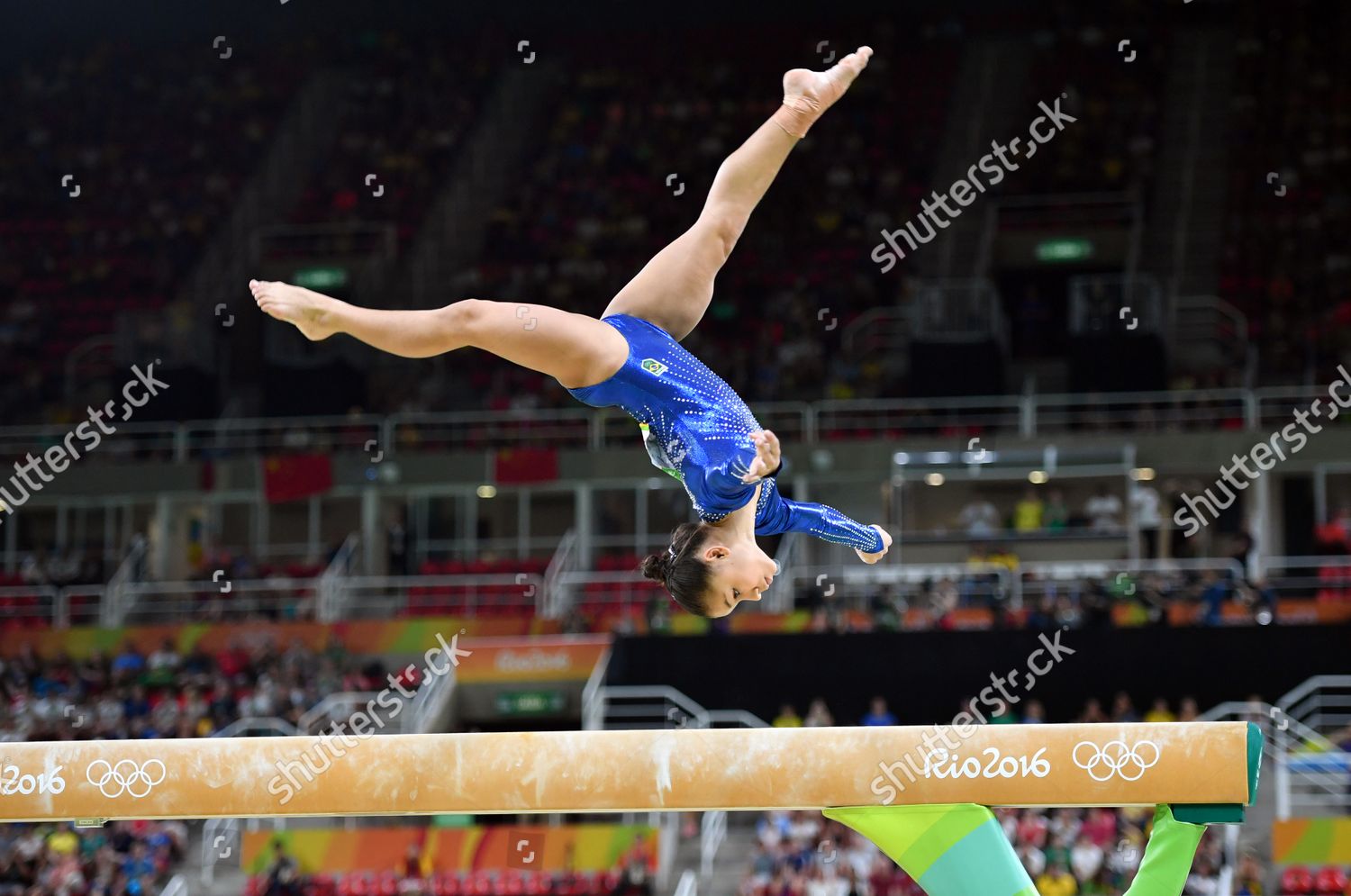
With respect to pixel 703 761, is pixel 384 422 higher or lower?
higher

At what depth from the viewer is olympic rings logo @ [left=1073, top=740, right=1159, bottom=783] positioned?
541cm

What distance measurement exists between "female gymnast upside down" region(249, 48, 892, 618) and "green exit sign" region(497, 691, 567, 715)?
41.7 feet

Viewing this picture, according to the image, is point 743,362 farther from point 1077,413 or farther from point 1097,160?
point 1097,160

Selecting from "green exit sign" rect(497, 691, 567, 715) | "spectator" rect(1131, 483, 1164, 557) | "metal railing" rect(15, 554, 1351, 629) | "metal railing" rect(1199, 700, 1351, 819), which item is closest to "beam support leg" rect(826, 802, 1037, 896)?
"metal railing" rect(1199, 700, 1351, 819)

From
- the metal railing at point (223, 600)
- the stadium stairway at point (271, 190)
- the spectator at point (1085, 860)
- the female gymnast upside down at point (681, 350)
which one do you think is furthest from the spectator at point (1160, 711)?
the stadium stairway at point (271, 190)

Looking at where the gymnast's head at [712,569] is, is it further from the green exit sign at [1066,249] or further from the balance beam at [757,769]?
the green exit sign at [1066,249]

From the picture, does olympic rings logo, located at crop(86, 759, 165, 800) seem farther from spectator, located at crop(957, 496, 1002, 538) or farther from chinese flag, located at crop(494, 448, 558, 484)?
chinese flag, located at crop(494, 448, 558, 484)

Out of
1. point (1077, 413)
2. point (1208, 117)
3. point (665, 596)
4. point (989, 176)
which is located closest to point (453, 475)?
point (665, 596)

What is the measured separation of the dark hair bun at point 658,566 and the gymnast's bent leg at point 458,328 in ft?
2.62

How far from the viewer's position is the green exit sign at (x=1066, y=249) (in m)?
25.6

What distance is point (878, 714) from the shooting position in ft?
52.4

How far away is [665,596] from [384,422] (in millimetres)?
5358

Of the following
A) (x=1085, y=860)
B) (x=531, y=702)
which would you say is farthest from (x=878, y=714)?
(x=531, y=702)

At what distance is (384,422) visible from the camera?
73.8 feet
